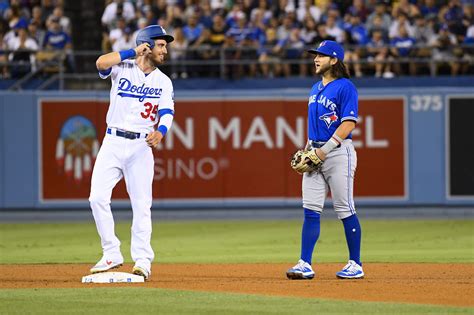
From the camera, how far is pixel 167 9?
66.8 ft

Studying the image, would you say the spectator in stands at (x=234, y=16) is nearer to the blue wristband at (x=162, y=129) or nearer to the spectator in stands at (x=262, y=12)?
the spectator in stands at (x=262, y=12)

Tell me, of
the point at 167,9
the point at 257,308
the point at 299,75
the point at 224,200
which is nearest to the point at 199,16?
the point at 167,9

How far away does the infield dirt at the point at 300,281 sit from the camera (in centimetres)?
842

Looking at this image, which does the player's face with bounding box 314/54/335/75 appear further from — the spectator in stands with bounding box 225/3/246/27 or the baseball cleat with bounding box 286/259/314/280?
the spectator in stands with bounding box 225/3/246/27

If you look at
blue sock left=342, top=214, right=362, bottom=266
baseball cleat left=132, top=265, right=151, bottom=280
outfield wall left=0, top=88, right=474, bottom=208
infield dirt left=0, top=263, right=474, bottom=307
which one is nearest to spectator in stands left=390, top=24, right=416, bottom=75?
outfield wall left=0, top=88, right=474, bottom=208

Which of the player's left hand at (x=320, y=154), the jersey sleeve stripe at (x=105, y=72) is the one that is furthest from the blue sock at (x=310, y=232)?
the jersey sleeve stripe at (x=105, y=72)

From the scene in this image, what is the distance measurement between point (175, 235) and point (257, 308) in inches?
328

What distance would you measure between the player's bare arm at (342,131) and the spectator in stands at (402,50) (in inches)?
389

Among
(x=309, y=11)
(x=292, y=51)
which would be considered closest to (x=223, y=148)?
(x=292, y=51)

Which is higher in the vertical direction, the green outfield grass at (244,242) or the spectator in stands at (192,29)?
the spectator in stands at (192,29)

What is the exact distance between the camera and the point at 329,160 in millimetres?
9414

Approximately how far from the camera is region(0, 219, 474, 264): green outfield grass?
488 inches

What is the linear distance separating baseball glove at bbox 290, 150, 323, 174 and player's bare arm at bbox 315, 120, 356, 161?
4 cm

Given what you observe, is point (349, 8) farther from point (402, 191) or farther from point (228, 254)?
point (228, 254)
